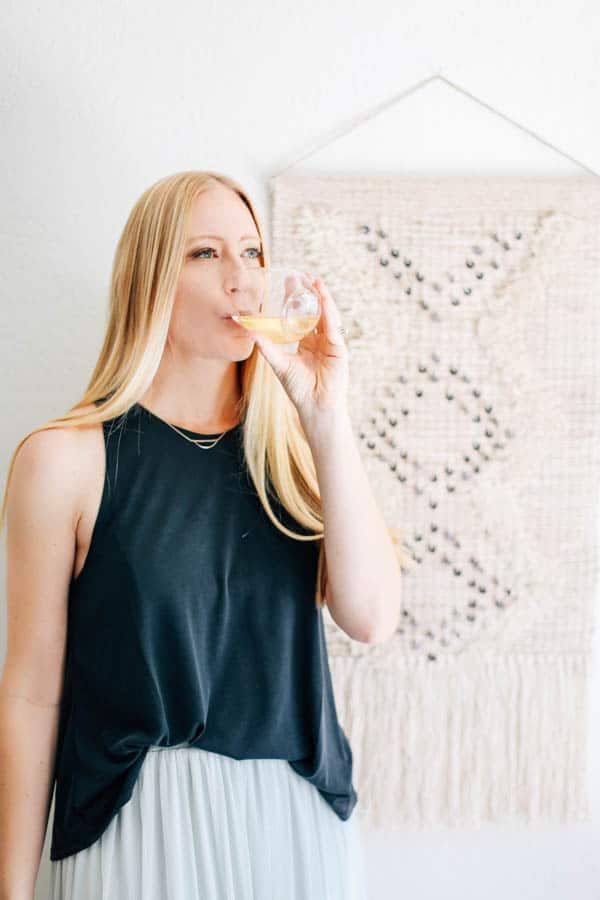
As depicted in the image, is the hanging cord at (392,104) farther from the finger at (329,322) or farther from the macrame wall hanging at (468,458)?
the finger at (329,322)

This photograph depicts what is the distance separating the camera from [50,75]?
131 centimetres

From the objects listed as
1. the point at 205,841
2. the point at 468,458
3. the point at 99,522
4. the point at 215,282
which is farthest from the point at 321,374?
the point at 205,841

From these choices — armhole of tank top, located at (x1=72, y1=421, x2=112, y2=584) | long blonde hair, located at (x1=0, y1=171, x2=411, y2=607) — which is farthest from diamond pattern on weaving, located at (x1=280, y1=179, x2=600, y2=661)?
armhole of tank top, located at (x1=72, y1=421, x2=112, y2=584)

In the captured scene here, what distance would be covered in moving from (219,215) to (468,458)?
556mm

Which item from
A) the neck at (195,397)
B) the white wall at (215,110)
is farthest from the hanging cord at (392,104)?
the neck at (195,397)

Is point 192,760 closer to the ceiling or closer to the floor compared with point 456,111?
closer to the floor

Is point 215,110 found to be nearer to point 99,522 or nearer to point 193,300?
point 193,300

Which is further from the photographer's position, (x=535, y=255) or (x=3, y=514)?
(x=535, y=255)

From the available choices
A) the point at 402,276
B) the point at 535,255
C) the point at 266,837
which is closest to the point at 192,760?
the point at 266,837

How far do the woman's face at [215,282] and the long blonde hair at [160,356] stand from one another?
0.06ft

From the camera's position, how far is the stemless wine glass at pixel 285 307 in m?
0.93

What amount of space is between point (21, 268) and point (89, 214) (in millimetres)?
135

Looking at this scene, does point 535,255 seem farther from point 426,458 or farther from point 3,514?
point 3,514

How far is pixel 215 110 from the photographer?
132 centimetres
